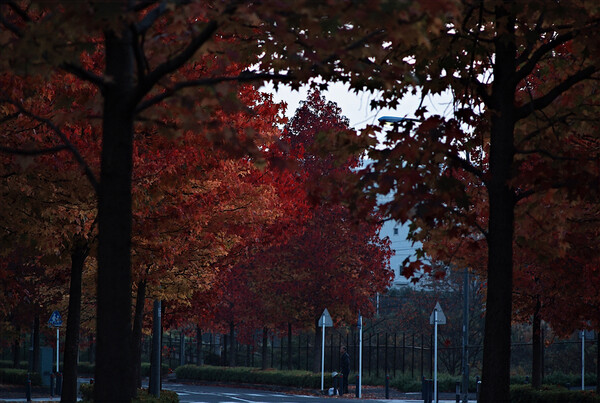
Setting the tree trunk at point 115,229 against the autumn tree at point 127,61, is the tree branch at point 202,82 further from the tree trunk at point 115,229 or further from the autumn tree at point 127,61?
the tree trunk at point 115,229

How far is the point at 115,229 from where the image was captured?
7.19 metres

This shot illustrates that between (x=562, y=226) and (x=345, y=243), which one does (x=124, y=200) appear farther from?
(x=345, y=243)

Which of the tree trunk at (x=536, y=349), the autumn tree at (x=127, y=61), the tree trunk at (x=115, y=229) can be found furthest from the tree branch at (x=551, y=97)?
the tree trunk at (x=536, y=349)

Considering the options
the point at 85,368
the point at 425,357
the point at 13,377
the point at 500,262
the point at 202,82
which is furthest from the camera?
the point at 85,368

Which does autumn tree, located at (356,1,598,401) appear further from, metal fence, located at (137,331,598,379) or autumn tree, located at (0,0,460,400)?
metal fence, located at (137,331,598,379)

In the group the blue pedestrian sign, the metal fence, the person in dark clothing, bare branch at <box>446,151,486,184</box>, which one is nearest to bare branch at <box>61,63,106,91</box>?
bare branch at <box>446,151,486,184</box>

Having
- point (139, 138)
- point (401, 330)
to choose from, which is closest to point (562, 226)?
point (139, 138)

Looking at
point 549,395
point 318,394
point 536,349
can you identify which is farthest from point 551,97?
point 318,394

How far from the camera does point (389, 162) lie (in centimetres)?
973

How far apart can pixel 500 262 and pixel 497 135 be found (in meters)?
1.45

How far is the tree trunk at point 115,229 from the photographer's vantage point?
7172 millimetres

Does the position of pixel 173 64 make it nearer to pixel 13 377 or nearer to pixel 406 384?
pixel 406 384

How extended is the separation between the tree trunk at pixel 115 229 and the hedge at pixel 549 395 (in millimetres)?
14690

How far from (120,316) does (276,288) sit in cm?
3048
